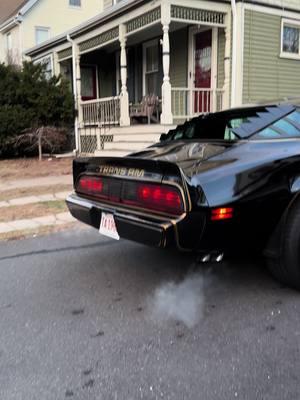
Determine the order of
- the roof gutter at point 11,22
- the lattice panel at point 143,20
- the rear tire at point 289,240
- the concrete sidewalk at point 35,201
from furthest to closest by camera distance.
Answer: the roof gutter at point 11,22, the lattice panel at point 143,20, the concrete sidewalk at point 35,201, the rear tire at point 289,240

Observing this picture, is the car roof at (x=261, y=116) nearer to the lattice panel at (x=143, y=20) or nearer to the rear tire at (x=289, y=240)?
the rear tire at (x=289, y=240)

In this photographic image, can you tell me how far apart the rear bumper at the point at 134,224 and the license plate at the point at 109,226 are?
0.04m

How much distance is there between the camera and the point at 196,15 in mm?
10250

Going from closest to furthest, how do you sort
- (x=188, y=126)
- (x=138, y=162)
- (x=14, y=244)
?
(x=138, y=162)
(x=188, y=126)
(x=14, y=244)

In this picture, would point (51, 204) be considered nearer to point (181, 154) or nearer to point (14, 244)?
point (14, 244)

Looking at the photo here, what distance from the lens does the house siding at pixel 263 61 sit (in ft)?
35.7

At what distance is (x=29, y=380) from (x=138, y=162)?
66.3 inches

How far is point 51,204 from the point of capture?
6.98 meters

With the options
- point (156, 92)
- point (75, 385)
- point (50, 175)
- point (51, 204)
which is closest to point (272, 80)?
point (156, 92)

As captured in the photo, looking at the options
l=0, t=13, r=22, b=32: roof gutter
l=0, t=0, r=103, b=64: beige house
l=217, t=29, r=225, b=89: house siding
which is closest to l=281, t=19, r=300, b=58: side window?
l=217, t=29, r=225, b=89: house siding

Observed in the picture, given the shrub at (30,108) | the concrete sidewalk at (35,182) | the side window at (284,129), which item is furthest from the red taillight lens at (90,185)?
the shrub at (30,108)

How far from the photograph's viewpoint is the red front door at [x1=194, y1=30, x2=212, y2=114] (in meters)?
11.5

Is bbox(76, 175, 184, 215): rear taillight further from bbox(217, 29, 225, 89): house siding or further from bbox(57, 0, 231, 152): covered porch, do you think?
bbox(217, 29, 225, 89): house siding

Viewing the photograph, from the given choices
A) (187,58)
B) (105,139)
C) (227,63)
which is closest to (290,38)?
(227,63)
